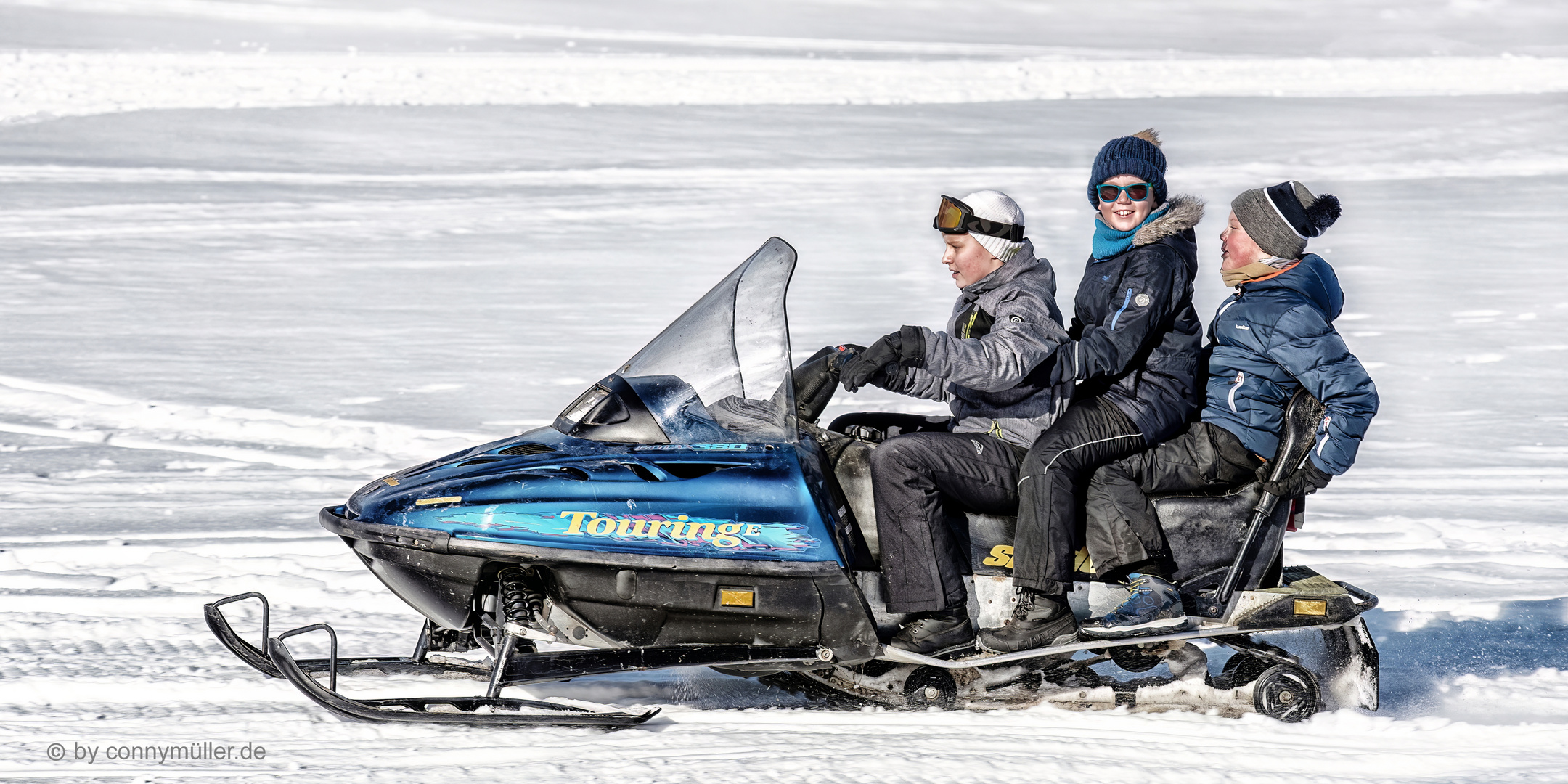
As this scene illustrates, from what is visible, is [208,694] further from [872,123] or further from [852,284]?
[872,123]

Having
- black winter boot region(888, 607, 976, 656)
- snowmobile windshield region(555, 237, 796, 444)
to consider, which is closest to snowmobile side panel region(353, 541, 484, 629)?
snowmobile windshield region(555, 237, 796, 444)

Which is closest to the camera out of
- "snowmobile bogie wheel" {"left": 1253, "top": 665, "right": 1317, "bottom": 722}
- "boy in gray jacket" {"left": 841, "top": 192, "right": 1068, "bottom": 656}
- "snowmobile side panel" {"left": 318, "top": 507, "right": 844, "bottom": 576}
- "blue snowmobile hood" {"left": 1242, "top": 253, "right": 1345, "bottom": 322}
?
"snowmobile side panel" {"left": 318, "top": 507, "right": 844, "bottom": 576}

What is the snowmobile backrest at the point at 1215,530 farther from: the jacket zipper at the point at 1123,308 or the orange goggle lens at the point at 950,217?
the orange goggle lens at the point at 950,217

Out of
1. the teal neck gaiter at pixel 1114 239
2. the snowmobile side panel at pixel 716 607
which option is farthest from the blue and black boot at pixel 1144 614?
the teal neck gaiter at pixel 1114 239

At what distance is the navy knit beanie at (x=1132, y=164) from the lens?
3.99 m

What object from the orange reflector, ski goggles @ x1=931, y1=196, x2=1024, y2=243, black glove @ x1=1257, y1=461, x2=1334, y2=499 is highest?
ski goggles @ x1=931, y1=196, x2=1024, y2=243

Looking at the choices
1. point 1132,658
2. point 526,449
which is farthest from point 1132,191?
point 526,449

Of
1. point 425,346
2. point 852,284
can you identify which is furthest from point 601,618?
point 852,284

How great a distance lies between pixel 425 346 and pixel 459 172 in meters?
5.95

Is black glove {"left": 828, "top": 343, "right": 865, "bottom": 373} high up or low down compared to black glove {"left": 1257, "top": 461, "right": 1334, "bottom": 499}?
up

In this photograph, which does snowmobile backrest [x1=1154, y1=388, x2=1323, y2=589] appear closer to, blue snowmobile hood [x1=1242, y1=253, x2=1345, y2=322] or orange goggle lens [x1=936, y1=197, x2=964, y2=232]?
blue snowmobile hood [x1=1242, y1=253, x2=1345, y2=322]

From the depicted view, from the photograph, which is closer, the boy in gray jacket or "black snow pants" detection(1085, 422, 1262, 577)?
the boy in gray jacket

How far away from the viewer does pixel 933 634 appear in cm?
390

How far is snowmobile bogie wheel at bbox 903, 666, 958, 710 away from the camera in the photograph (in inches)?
161
